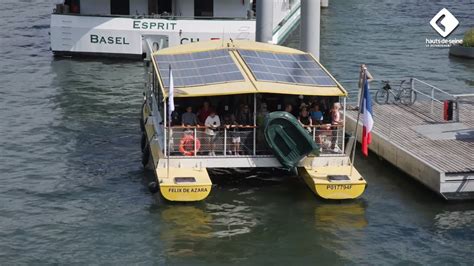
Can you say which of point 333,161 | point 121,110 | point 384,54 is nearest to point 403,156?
point 333,161

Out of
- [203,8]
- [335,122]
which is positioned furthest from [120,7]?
[335,122]

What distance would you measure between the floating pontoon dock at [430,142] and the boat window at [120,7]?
16332mm

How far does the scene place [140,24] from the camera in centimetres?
4306

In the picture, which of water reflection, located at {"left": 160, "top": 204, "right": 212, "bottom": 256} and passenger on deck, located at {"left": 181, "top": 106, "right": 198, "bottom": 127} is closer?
water reflection, located at {"left": 160, "top": 204, "right": 212, "bottom": 256}

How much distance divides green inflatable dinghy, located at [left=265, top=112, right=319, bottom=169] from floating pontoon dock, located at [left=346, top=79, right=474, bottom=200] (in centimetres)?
304

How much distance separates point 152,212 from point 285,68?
569cm

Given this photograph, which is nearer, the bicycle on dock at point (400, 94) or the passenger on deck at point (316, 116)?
the passenger on deck at point (316, 116)

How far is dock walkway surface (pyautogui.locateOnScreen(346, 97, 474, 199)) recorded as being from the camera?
2394 cm

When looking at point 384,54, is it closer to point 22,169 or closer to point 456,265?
point 22,169

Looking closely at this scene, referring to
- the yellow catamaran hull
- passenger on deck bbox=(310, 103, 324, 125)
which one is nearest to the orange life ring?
the yellow catamaran hull

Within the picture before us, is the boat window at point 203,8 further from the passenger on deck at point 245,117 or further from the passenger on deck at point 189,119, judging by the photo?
the passenger on deck at point 245,117

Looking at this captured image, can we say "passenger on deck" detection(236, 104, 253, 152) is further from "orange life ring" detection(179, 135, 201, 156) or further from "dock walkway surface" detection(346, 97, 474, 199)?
"dock walkway surface" detection(346, 97, 474, 199)

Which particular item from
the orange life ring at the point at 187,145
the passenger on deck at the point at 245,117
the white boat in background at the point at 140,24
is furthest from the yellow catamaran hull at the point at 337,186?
the white boat in background at the point at 140,24

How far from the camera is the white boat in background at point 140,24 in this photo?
141 feet
